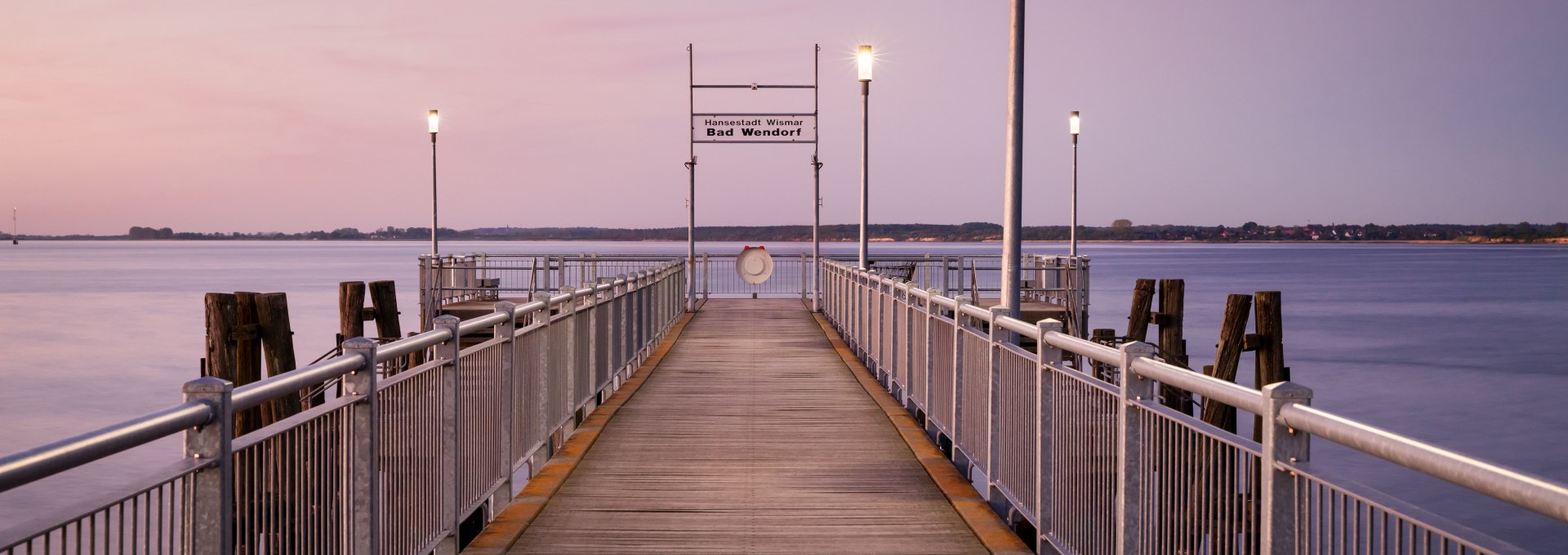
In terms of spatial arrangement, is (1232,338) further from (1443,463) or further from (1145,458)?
(1443,463)

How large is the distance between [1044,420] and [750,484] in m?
3.01

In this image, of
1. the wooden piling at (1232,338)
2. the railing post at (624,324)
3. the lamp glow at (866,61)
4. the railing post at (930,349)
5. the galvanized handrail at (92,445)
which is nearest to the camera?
the galvanized handrail at (92,445)

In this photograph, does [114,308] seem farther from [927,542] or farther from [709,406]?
[927,542]

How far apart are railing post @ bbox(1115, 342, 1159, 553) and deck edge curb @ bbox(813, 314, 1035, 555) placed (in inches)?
66.7

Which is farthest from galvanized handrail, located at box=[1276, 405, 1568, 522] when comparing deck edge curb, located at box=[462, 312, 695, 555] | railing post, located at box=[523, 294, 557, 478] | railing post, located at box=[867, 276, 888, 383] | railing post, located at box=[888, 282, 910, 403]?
railing post, located at box=[867, 276, 888, 383]

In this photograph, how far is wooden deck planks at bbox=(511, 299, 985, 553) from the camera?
715 cm

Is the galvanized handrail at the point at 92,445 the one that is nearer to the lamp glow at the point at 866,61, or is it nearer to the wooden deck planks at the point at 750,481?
the wooden deck planks at the point at 750,481

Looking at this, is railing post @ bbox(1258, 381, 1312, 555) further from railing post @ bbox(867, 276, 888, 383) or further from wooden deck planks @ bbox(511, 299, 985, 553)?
railing post @ bbox(867, 276, 888, 383)

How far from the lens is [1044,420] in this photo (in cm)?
632

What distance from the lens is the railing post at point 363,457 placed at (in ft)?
16.5

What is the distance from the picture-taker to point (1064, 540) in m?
6.13

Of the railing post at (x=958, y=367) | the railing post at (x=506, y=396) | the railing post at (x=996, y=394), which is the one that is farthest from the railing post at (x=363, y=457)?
the railing post at (x=958, y=367)

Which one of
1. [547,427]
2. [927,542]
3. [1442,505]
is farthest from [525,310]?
[1442,505]

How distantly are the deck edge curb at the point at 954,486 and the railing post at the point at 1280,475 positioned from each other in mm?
3172
